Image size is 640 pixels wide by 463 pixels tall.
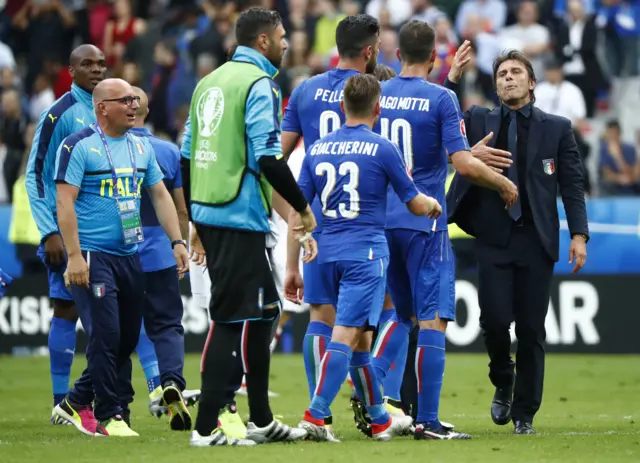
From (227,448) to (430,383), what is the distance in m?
1.37

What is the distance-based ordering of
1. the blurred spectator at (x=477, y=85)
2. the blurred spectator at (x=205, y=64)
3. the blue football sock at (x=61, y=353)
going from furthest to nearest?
the blurred spectator at (x=205, y=64) → the blurred spectator at (x=477, y=85) → the blue football sock at (x=61, y=353)

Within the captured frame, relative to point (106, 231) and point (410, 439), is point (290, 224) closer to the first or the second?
point (106, 231)

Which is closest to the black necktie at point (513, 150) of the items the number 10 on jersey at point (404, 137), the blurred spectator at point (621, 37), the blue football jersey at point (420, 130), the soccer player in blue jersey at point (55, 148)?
the blue football jersey at point (420, 130)

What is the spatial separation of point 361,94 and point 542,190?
5.64ft

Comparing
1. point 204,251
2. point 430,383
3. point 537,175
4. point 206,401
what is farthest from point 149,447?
point 537,175

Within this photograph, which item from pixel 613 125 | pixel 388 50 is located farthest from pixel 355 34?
pixel 388 50

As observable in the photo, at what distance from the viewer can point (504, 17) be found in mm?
20500

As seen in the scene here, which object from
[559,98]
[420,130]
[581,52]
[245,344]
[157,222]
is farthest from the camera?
[581,52]

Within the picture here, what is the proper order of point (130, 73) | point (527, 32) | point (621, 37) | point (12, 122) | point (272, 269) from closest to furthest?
point (272, 269)
point (621, 37)
point (130, 73)
point (527, 32)
point (12, 122)

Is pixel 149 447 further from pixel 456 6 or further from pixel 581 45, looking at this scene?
pixel 456 6

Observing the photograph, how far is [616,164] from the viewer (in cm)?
1775

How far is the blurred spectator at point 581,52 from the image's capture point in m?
19.2

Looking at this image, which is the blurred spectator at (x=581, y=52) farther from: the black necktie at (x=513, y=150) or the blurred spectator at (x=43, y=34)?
the black necktie at (x=513, y=150)

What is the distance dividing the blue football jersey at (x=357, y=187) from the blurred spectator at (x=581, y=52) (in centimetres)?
1175
